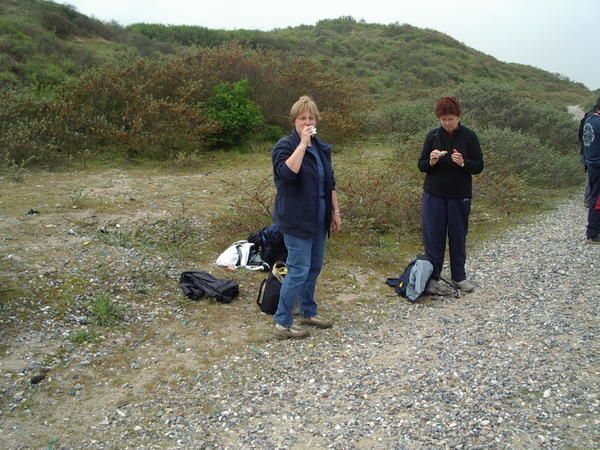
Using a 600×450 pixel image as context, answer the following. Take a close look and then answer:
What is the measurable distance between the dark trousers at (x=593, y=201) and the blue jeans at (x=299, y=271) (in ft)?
13.1

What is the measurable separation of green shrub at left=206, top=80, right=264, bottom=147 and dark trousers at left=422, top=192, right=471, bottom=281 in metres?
7.14

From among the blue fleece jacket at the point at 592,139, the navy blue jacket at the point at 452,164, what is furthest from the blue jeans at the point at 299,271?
the blue fleece jacket at the point at 592,139

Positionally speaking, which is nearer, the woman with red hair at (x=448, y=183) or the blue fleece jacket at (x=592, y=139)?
the woman with red hair at (x=448, y=183)

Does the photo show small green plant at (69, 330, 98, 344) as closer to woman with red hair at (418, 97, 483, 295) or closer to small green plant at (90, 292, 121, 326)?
small green plant at (90, 292, 121, 326)

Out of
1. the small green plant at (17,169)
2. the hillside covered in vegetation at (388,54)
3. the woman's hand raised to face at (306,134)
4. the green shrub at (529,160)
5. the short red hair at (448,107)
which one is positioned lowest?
the small green plant at (17,169)

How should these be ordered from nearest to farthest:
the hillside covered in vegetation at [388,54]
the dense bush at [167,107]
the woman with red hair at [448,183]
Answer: the woman with red hair at [448,183] < the dense bush at [167,107] < the hillside covered in vegetation at [388,54]

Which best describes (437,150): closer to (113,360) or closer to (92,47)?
(113,360)

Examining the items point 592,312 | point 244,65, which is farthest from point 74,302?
point 244,65

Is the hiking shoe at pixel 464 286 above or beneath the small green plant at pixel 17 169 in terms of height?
beneath

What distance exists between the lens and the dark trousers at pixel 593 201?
6578 mm

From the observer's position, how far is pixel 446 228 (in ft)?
17.5

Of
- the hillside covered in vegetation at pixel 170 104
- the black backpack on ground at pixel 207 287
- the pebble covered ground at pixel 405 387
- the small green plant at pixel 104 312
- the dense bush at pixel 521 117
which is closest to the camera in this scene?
the pebble covered ground at pixel 405 387

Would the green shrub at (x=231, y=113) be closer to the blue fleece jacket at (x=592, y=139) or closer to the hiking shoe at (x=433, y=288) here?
the blue fleece jacket at (x=592, y=139)

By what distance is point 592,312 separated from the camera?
4.70 m
